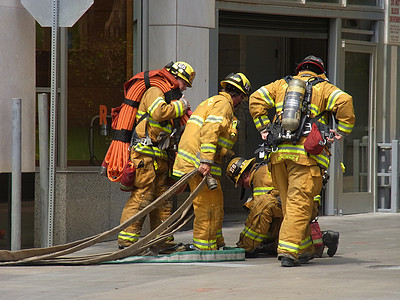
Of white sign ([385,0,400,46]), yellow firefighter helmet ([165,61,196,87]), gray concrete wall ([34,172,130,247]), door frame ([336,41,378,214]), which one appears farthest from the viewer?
door frame ([336,41,378,214])

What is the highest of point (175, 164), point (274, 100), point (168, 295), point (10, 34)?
point (10, 34)

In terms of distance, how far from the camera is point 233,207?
47.4ft

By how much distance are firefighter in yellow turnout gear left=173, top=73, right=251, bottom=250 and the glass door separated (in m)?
4.77

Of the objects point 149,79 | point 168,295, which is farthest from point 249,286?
point 149,79

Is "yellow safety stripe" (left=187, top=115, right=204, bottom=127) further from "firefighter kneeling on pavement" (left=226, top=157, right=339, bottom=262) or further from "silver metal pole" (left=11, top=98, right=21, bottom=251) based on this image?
"silver metal pole" (left=11, top=98, right=21, bottom=251)

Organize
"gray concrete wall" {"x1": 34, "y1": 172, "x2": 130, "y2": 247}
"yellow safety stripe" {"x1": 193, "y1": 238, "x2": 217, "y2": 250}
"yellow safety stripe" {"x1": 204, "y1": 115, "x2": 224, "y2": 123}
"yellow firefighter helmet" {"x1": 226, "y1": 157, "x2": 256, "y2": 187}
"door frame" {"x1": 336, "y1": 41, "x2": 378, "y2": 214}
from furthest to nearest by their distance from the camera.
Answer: "door frame" {"x1": 336, "y1": 41, "x2": 378, "y2": 214} → "gray concrete wall" {"x1": 34, "y1": 172, "x2": 130, "y2": 247} → "yellow firefighter helmet" {"x1": 226, "y1": 157, "x2": 256, "y2": 187} → "yellow safety stripe" {"x1": 193, "y1": 238, "x2": 217, "y2": 250} → "yellow safety stripe" {"x1": 204, "y1": 115, "x2": 224, "y2": 123}

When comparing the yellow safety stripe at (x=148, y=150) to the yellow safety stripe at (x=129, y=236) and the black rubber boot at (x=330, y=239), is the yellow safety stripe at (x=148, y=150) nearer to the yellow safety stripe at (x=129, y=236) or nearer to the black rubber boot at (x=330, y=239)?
the yellow safety stripe at (x=129, y=236)

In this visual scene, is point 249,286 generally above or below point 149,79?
below

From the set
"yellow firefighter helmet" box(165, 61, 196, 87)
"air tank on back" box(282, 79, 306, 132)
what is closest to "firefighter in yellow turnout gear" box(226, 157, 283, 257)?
"yellow firefighter helmet" box(165, 61, 196, 87)

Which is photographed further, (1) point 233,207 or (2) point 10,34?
(1) point 233,207

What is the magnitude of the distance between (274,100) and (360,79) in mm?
5276

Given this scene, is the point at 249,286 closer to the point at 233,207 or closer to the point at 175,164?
the point at 175,164

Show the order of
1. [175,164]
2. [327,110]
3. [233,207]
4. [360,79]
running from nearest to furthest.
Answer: [327,110] → [175,164] → [360,79] → [233,207]

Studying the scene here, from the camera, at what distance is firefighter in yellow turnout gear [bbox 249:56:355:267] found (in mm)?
8188
